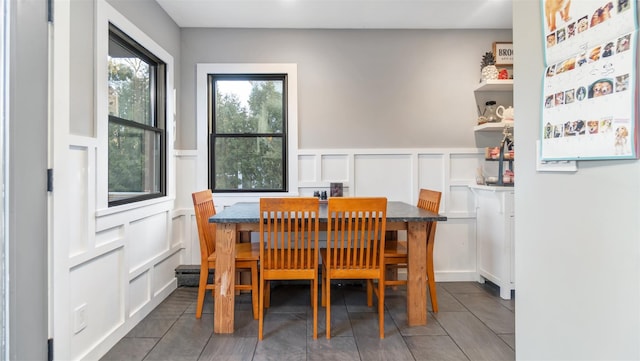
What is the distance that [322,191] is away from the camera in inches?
129

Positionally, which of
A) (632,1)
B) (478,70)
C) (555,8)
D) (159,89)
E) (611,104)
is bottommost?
(611,104)

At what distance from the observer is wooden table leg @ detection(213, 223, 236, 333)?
221 centimetres

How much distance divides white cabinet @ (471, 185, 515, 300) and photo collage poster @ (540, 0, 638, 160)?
1738 mm

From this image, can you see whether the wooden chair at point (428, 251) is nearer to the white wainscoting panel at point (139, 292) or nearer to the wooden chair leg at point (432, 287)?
the wooden chair leg at point (432, 287)

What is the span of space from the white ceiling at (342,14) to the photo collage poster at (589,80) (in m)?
1.87

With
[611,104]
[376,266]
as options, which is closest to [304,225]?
[376,266]

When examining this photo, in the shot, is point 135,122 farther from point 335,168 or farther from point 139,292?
point 335,168

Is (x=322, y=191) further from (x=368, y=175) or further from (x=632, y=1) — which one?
(x=632, y=1)

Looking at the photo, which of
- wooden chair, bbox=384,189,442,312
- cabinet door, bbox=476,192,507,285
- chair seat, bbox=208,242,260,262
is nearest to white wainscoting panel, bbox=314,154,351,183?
wooden chair, bbox=384,189,442,312

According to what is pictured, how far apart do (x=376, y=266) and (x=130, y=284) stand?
5.91 ft

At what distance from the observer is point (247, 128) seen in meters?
3.32

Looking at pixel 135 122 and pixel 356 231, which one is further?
pixel 135 122

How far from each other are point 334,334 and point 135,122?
2.24 m

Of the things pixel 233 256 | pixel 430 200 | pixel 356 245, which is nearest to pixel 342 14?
pixel 430 200
